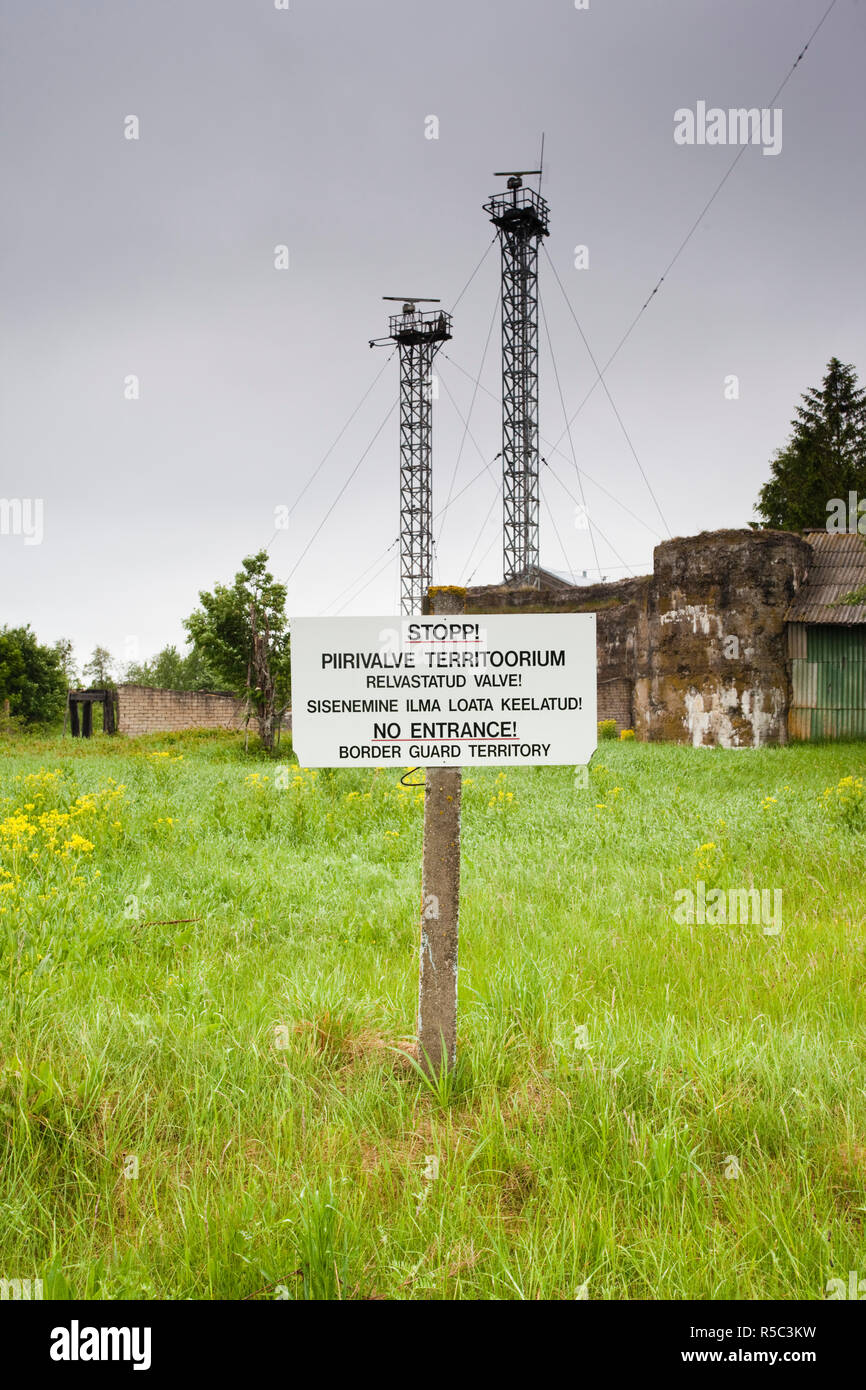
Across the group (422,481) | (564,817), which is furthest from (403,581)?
(564,817)

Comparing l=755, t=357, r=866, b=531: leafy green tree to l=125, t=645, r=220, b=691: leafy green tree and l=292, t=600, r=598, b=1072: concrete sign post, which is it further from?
l=125, t=645, r=220, b=691: leafy green tree

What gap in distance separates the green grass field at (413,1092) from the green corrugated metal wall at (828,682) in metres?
14.6

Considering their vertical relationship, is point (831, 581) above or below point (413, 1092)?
above

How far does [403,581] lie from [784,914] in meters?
27.0

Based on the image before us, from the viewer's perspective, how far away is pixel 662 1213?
215 cm

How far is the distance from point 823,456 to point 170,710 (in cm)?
2646

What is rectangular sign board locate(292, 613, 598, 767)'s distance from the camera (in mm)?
2826

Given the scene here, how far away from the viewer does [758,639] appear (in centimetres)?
1850

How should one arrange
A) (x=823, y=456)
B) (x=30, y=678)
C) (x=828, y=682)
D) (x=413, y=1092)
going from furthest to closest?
(x=30, y=678)
(x=823, y=456)
(x=828, y=682)
(x=413, y=1092)

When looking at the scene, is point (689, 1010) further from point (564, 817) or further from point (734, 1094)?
point (564, 817)

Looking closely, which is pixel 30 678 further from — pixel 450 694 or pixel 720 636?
pixel 450 694

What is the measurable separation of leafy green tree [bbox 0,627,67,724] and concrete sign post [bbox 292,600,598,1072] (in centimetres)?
4254

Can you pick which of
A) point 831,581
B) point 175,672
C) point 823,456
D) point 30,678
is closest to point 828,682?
point 831,581

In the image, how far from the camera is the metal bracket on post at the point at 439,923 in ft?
9.30
